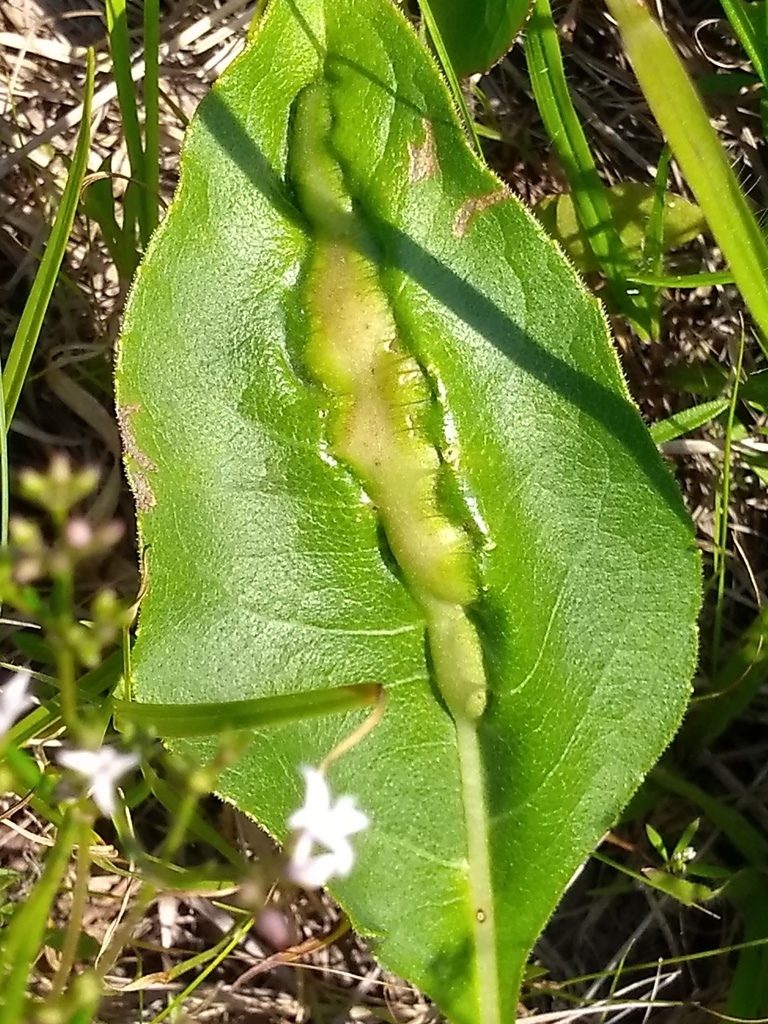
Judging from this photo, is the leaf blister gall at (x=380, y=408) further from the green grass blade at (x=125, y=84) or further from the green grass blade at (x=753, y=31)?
the green grass blade at (x=753, y=31)

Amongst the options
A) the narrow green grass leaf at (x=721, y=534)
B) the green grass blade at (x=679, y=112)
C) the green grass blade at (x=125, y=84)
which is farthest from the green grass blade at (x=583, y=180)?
the green grass blade at (x=125, y=84)

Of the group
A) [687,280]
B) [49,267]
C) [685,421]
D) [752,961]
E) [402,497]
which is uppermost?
[49,267]

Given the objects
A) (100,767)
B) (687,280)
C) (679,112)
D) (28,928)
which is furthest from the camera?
(687,280)

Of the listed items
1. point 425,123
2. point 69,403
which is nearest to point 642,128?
point 425,123

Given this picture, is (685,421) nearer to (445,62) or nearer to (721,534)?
(721,534)

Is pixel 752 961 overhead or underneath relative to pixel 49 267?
underneath

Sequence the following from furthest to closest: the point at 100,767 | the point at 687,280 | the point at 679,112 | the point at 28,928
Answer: the point at 687,280
the point at 679,112
the point at 100,767
the point at 28,928

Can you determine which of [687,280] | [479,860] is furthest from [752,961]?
[687,280]
